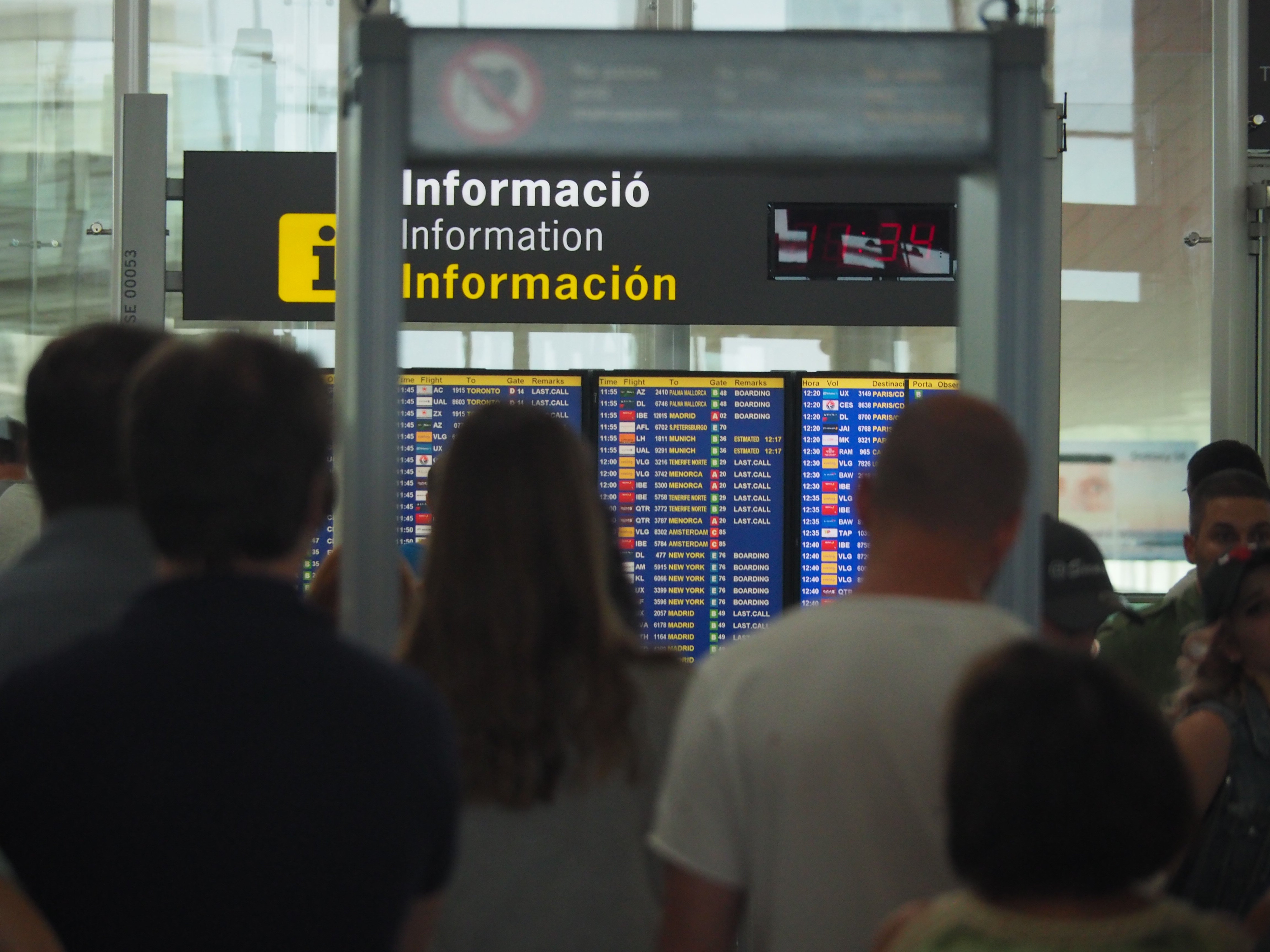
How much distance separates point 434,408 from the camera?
480cm

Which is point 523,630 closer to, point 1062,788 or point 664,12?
point 1062,788

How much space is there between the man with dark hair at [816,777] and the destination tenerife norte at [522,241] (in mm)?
3207

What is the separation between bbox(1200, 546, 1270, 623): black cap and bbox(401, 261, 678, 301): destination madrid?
102 inches

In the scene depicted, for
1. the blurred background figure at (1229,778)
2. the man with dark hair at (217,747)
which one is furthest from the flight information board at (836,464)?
the man with dark hair at (217,747)

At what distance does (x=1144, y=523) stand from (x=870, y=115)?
4.43 meters

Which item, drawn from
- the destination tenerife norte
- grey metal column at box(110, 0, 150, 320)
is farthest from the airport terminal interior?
grey metal column at box(110, 0, 150, 320)

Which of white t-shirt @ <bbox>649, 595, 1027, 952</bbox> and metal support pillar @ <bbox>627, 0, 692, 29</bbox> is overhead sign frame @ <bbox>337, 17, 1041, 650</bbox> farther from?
metal support pillar @ <bbox>627, 0, 692, 29</bbox>

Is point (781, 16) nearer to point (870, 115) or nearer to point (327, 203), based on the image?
point (327, 203)

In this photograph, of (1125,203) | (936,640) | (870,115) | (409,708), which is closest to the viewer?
(409,708)

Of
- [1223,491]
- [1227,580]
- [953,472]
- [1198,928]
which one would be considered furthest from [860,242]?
[1198,928]

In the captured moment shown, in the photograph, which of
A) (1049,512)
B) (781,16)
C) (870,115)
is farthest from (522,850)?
(781,16)

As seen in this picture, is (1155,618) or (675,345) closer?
(1155,618)

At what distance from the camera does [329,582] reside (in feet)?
9.11

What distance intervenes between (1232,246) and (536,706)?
507cm
